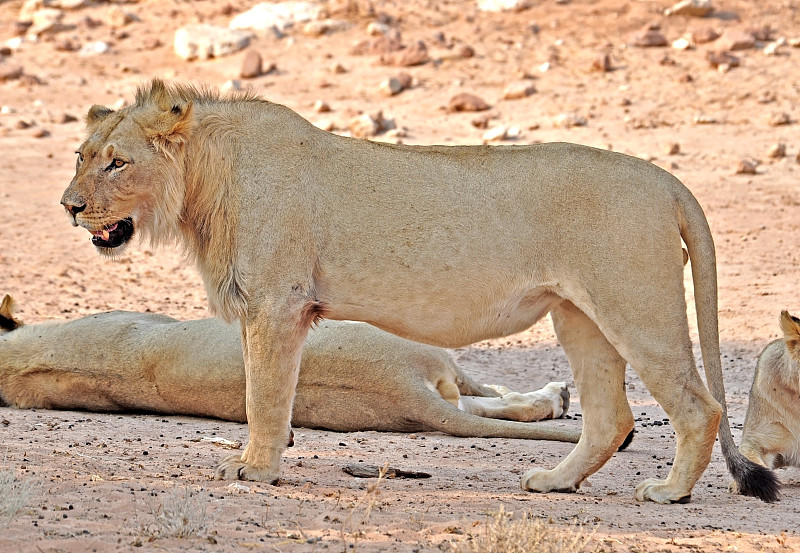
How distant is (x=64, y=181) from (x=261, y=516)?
9.61 m

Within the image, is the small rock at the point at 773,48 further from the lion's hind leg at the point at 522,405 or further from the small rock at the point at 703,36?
the lion's hind leg at the point at 522,405

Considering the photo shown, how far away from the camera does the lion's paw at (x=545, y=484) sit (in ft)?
19.3

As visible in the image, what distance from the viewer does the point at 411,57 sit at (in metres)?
16.4

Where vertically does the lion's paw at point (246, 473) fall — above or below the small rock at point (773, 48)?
above

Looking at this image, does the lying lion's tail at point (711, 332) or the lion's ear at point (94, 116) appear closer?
the lying lion's tail at point (711, 332)

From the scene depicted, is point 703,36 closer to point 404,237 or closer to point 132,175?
point 404,237

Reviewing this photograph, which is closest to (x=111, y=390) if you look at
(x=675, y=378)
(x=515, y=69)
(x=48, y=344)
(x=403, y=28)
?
(x=48, y=344)

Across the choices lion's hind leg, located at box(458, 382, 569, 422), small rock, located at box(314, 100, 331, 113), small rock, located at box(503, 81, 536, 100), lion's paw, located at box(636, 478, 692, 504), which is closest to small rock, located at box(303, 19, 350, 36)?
small rock, located at box(314, 100, 331, 113)

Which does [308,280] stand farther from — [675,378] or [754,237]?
[754,237]

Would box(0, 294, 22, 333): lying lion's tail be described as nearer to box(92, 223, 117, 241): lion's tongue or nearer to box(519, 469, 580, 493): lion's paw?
box(92, 223, 117, 241): lion's tongue

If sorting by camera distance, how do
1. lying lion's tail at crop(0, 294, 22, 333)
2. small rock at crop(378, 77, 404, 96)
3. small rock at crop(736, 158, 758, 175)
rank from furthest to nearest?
small rock at crop(378, 77, 404, 96)
small rock at crop(736, 158, 758, 175)
lying lion's tail at crop(0, 294, 22, 333)

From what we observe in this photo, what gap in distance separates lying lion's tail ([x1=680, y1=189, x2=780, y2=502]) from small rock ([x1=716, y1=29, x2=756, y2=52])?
1111 centimetres

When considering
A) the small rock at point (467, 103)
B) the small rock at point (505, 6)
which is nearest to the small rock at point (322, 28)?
the small rock at point (505, 6)

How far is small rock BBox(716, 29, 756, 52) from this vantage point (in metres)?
16.0
